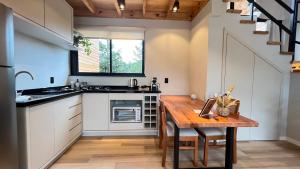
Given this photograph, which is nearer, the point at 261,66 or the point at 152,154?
the point at 152,154

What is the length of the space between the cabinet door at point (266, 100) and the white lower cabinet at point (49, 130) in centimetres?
322

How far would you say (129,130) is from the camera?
12.3 feet

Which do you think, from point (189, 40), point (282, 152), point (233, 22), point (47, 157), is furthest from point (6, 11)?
point (282, 152)

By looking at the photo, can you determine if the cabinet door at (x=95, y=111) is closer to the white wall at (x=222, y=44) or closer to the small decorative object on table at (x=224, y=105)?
the white wall at (x=222, y=44)

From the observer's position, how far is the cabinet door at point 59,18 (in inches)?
101

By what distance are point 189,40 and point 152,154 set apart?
2.69m

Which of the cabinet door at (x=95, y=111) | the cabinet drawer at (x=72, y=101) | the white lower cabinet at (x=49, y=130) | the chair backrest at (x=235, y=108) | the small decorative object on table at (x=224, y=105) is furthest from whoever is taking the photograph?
the cabinet door at (x=95, y=111)

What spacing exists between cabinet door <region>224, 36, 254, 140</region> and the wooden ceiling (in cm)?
108

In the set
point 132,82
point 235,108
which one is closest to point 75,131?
point 132,82

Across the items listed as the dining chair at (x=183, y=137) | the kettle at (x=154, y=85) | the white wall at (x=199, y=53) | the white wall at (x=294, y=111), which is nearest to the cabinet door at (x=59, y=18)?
the kettle at (x=154, y=85)

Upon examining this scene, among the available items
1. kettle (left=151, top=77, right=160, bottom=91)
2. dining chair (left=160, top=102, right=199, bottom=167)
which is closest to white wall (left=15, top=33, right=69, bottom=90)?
kettle (left=151, top=77, right=160, bottom=91)

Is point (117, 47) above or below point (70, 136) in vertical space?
above

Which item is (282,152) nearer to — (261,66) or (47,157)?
(261,66)

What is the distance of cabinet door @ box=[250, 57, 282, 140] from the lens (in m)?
3.37
